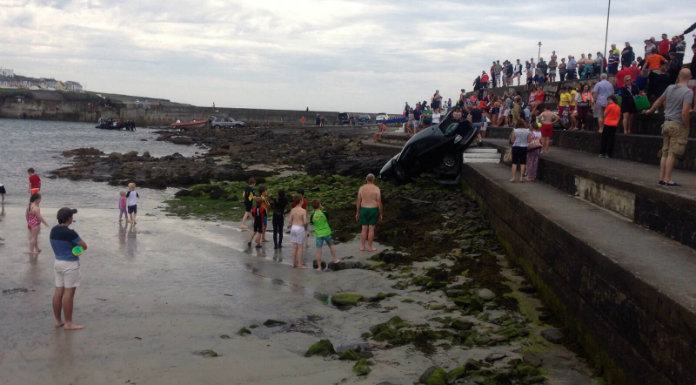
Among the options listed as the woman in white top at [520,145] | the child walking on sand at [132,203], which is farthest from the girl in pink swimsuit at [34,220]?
the woman in white top at [520,145]

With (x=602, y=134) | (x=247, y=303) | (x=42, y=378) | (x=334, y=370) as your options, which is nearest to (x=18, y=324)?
(x=42, y=378)

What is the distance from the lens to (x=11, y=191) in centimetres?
2472

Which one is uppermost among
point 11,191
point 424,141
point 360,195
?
point 424,141

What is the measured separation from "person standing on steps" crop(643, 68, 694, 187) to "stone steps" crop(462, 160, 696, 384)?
51 cm

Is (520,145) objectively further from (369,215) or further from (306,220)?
(306,220)

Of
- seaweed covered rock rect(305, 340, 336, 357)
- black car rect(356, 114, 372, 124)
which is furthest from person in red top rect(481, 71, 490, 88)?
black car rect(356, 114, 372, 124)

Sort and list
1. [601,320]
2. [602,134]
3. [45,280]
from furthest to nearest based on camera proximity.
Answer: [602,134]
[45,280]
[601,320]

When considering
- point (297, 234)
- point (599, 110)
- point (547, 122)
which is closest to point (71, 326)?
point (297, 234)

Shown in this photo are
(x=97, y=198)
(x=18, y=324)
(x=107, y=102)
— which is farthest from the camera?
(x=107, y=102)

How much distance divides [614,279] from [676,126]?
373cm

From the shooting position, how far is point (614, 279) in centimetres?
600

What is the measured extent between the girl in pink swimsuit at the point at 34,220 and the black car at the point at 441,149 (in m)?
10.3

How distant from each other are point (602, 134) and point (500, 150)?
4.51m

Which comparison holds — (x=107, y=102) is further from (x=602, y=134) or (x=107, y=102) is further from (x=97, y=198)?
(x=602, y=134)
